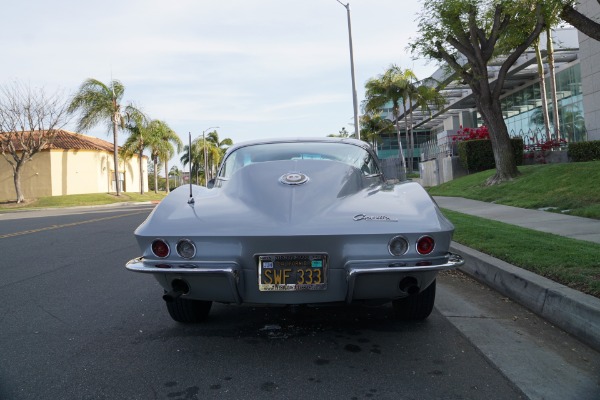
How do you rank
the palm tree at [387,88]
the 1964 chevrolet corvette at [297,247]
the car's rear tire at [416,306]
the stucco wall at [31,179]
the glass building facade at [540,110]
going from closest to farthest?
1. the 1964 chevrolet corvette at [297,247]
2. the car's rear tire at [416,306]
3. the glass building facade at [540,110]
4. the palm tree at [387,88]
5. the stucco wall at [31,179]

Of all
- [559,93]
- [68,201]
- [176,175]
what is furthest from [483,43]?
[176,175]

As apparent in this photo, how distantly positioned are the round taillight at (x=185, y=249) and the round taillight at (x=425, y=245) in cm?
147

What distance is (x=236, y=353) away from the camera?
3.50 meters

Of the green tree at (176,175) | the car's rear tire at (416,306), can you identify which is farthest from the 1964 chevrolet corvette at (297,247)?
the green tree at (176,175)

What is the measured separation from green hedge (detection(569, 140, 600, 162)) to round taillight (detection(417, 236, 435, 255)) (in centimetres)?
1646

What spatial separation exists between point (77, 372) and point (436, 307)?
3033mm

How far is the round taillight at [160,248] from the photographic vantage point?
333 centimetres

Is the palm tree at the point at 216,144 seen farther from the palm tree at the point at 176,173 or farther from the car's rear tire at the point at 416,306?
the car's rear tire at the point at 416,306

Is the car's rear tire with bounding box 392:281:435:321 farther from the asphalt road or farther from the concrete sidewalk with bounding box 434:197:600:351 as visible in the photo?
the concrete sidewalk with bounding box 434:197:600:351

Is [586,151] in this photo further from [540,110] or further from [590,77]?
[540,110]

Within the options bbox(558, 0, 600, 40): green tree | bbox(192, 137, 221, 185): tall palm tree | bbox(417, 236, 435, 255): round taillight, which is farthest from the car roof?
bbox(192, 137, 221, 185): tall palm tree

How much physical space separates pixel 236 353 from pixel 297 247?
0.95m

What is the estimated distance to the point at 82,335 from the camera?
158 inches

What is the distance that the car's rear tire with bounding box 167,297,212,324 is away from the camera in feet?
13.2
